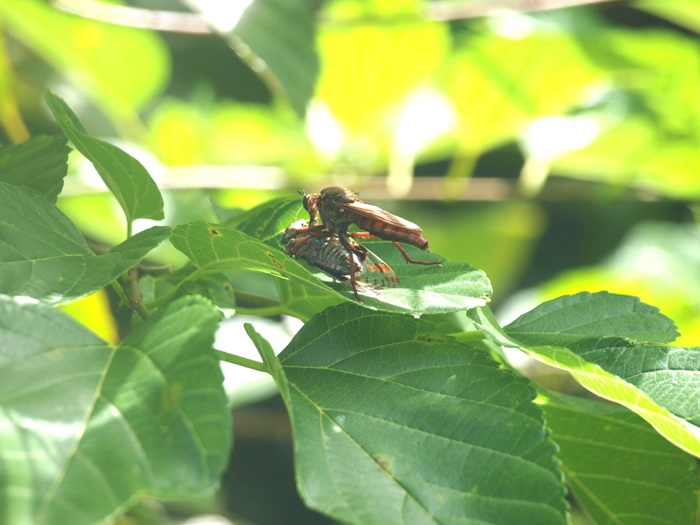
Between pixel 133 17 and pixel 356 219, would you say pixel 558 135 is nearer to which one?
pixel 133 17

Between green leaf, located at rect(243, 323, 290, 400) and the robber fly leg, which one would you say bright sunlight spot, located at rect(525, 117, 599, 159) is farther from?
green leaf, located at rect(243, 323, 290, 400)

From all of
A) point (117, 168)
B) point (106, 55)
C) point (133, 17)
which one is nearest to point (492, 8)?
point (133, 17)

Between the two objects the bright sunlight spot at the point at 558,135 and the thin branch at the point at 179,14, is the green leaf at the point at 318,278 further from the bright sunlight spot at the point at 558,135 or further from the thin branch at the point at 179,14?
the bright sunlight spot at the point at 558,135

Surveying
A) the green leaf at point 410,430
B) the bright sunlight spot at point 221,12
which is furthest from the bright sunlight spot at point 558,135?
the green leaf at point 410,430

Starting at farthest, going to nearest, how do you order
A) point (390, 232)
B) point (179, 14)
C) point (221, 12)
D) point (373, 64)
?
point (373, 64)
point (179, 14)
point (221, 12)
point (390, 232)

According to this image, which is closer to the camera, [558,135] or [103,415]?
[103,415]

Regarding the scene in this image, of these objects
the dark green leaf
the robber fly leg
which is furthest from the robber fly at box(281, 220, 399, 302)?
the dark green leaf
